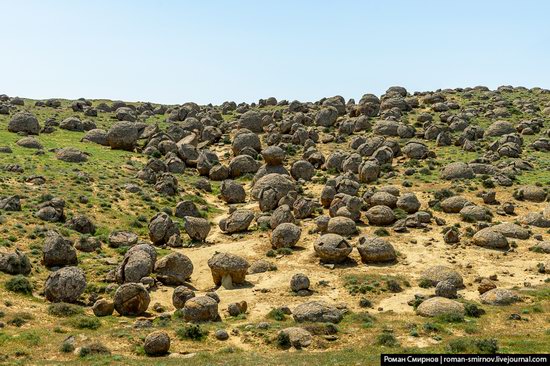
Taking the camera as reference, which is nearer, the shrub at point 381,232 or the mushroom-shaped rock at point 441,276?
the mushroom-shaped rock at point 441,276

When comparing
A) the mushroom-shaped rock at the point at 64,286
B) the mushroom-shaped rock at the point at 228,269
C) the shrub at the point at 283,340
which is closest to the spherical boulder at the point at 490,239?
the mushroom-shaped rock at the point at 228,269

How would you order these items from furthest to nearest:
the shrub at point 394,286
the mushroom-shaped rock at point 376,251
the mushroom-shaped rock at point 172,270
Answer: the mushroom-shaped rock at point 376,251 < the mushroom-shaped rock at point 172,270 < the shrub at point 394,286

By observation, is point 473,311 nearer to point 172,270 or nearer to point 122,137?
point 172,270

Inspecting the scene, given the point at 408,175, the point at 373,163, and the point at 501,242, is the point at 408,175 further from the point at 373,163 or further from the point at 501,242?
the point at 501,242

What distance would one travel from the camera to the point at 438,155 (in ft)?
350

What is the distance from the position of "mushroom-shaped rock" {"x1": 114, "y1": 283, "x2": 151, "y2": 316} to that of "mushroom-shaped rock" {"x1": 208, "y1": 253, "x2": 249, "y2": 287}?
34.5 ft

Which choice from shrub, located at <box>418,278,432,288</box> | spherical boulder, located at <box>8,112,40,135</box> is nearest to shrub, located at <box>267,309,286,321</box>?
shrub, located at <box>418,278,432,288</box>

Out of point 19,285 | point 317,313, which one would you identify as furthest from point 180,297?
point 19,285

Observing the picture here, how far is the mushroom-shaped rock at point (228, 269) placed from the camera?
5388 centimetres

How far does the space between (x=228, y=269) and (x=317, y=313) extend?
44.5 feet

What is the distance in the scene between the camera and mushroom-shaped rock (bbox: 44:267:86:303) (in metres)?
45.8

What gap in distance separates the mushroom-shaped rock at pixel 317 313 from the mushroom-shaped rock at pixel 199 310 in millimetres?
7127

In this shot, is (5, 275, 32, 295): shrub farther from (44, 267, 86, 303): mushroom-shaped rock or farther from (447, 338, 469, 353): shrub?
(447, 338, 469, 353): shrub

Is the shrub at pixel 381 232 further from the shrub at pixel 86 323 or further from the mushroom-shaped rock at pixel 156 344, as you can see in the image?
the shrub at pixel 86 323
